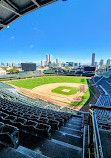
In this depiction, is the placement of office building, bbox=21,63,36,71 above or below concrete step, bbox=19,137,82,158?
above

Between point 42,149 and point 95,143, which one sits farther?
point 42,149

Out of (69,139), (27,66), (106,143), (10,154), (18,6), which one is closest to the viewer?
(10,154)

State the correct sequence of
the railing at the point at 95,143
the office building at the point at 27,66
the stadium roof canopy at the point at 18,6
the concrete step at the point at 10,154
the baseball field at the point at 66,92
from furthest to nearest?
the office building at the point at 27,66 < the baseball field at the point at 66,92 < the stadium roof canopy at the point at 18,6 < the concrete step at the point at 10,154 < the railing at the point at 95,143

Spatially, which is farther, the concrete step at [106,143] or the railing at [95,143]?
the concrete step at [106,143]

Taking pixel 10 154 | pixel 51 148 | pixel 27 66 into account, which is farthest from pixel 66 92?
pixel 27 66

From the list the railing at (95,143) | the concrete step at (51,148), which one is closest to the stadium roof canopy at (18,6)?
the railing at (95,143)

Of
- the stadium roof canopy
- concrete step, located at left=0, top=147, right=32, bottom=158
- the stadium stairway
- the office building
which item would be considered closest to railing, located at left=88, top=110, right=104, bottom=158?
the stadium stairway

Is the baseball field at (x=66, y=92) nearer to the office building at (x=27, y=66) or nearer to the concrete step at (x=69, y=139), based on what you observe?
the concrete step at (x=69, y=139)

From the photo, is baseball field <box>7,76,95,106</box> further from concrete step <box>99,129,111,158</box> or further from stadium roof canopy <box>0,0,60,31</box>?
stadium roof canopy <box>0,0,60,31</box>

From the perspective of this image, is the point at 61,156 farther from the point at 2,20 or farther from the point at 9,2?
the point at 2,20

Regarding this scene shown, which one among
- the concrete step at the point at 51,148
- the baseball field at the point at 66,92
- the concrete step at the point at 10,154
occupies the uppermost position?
the concrete step at the point at 10,154

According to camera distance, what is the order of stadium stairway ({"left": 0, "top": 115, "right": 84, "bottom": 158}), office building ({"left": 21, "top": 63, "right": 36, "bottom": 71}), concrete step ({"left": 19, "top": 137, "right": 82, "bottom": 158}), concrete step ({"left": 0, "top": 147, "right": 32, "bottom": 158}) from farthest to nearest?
1. office building ({"left": 21, "top": 63, "right": 36, "bottom": 71})
2. concrete step ({"left": 19, "top": 137, "right": 82, "bottom": 158})
3. stadium stairway ({"left": 0, "top": 115, "right": 84, "bottom": 158})
4. concrete step ({"left": 0, "top": 147, "right": 32, "bottom": 158})

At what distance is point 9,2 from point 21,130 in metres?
7.92

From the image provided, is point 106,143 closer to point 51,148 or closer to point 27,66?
point 51,148
